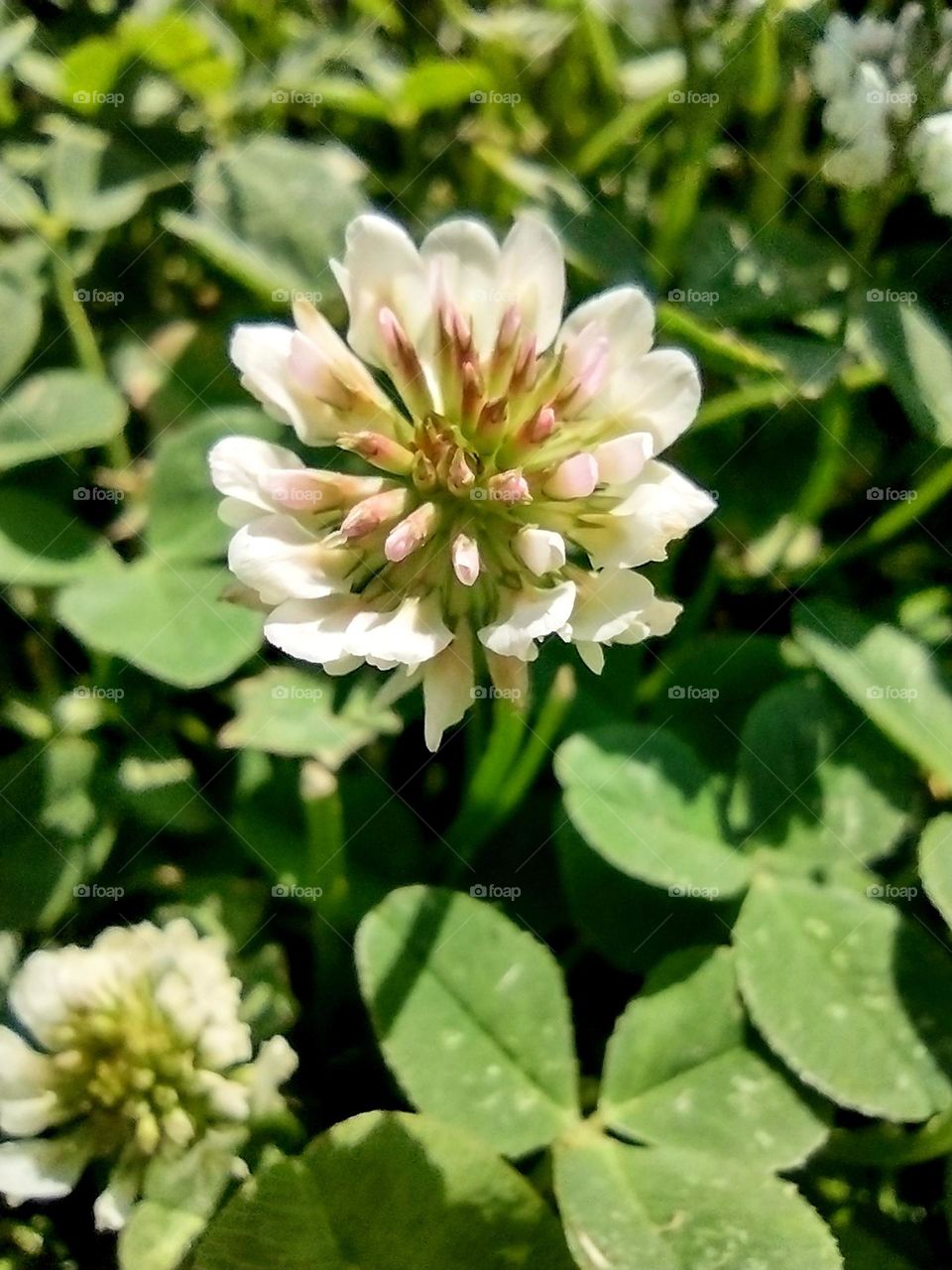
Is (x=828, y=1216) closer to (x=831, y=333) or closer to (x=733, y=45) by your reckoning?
(x=831, y=333)

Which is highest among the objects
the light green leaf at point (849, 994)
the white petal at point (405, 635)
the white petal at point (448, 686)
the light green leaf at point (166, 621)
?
the white petal at point (405, 635)

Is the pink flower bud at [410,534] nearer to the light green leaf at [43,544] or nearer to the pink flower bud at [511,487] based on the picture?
the pink flower bud at [511,487]

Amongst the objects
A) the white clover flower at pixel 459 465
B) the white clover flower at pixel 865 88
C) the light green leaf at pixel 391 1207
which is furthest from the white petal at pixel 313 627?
the white clover flower at pixel 865 88

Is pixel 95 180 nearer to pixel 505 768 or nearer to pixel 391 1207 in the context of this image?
pixel 505 768

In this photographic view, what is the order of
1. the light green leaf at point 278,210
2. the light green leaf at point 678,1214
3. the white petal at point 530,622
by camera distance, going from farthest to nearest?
the light green leaf at point 278,210, the light green leaf at point 678,1214, the white petal at point 530,622

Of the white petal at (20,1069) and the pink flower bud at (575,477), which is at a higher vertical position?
the pink flower bud at (575,477)
